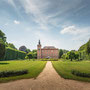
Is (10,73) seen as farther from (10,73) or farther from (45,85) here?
(45,85)

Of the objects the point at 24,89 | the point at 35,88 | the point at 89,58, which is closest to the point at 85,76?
the point at 35,88

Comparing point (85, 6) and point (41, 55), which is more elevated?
point (85, 6)

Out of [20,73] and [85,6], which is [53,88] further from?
[85,6]

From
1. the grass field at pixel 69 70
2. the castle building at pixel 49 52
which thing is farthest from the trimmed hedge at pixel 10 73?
the castle building at pixel 49 52

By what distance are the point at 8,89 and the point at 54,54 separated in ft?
226

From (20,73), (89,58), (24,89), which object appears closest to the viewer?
(24,89)

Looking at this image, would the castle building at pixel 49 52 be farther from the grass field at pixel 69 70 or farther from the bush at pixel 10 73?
the bush at pixel 10 73

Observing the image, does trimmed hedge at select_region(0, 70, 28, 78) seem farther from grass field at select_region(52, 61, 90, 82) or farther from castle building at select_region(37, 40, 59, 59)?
castle building at select_region(37, 40, 59, 59)

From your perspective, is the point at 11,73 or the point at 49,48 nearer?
the point at 11,73

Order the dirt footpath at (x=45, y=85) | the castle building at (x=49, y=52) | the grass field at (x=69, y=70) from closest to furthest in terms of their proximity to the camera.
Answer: the dirt footpath at (x=45, y=85) < the grass field at (x=69, y=70) < the castle building at (x=49, y=52)

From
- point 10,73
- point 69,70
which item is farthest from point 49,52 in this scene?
point 10,73

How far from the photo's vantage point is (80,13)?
10461mm

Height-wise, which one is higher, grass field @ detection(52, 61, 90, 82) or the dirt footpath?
the dirt footpath

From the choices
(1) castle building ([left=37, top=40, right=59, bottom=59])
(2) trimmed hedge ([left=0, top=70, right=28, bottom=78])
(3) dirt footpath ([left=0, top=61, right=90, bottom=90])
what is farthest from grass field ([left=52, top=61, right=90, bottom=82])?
(1) castle building ([left=37, top=40, right=59, bottom=59])
